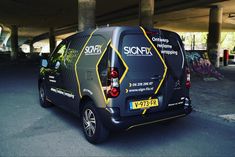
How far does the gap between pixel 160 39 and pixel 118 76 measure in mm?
1082

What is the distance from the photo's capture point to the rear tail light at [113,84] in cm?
401

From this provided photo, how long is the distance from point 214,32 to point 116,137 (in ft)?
76.3

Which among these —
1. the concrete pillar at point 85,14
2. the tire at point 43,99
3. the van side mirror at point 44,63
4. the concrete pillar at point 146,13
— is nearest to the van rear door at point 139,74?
the van side mirror at point 44,63

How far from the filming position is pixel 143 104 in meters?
4.24

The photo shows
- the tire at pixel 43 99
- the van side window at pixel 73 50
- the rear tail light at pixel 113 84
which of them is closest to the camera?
the rear tail light at pixel 113 84

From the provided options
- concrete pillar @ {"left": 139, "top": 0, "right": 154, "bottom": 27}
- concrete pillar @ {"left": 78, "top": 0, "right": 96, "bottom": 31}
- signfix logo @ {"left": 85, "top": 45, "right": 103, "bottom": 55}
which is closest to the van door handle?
signfix logo @ {"left": 85, "top": 45, "right": 103, "bottom": 55}

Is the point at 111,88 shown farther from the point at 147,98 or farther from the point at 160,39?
the point at 160,39

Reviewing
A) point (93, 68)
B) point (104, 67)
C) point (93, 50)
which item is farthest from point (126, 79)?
point (93, 50)

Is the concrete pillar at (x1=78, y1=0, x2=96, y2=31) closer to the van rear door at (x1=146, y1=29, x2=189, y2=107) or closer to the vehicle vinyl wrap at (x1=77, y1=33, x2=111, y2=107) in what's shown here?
the vehicle vinyl wrap at (x1=77, y1=33, x2=111, y2=107)

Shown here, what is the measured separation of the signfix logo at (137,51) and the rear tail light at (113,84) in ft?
1.18

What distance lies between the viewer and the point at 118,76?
4051mm

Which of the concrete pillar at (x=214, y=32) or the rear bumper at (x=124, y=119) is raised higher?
the concrete pillar at (x=214, y=32)

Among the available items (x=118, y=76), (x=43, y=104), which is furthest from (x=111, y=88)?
(x=43, y=104)

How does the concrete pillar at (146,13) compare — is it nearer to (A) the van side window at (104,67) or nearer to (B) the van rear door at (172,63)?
(B) the van rear door at (172,63)
